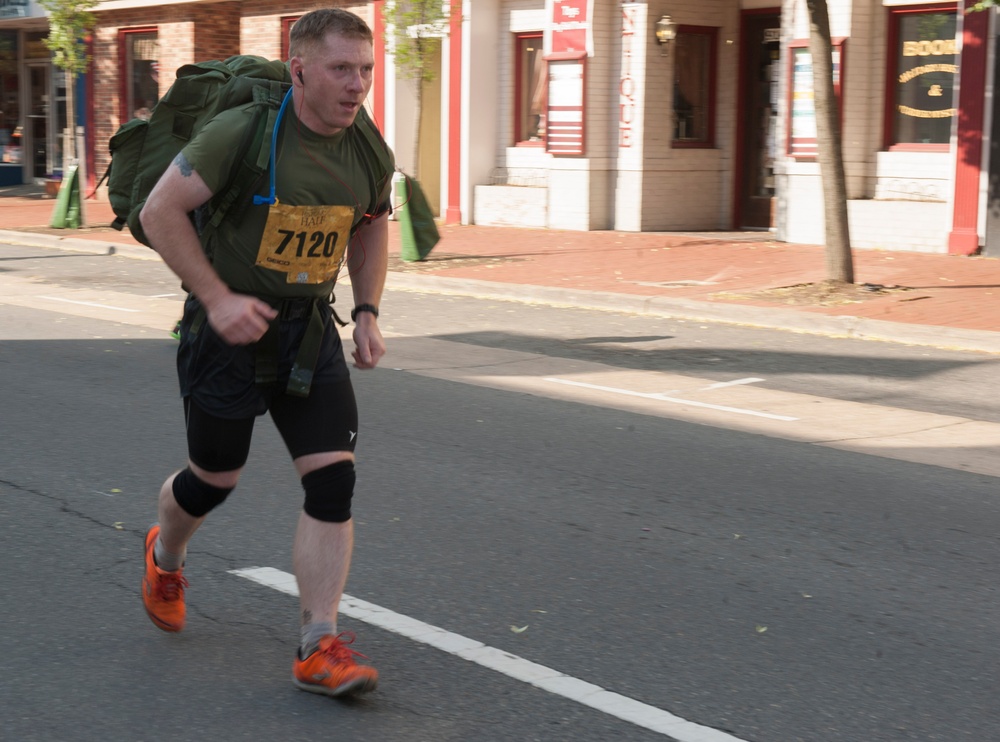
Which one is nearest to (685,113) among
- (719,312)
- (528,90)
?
(528,90)

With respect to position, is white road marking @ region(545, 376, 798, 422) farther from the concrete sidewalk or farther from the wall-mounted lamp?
the wall-mounted lamp

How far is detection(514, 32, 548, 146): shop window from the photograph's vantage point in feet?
76.9

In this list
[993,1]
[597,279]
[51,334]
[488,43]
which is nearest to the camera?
[51,334]

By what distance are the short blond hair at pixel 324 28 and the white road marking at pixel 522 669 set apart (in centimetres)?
179

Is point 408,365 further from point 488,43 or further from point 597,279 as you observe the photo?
point 488,43

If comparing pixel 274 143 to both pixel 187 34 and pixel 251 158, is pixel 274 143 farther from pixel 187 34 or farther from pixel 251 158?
pixel 187 34

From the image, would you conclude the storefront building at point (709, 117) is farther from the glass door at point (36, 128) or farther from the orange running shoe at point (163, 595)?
the orange running shoe at point (163, 595)

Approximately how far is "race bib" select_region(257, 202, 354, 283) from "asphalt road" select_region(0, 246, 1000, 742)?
115 centimetres

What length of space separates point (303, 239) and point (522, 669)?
1376 mm

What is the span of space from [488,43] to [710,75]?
12.4 ft

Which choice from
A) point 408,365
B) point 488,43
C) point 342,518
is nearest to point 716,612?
point 342,518

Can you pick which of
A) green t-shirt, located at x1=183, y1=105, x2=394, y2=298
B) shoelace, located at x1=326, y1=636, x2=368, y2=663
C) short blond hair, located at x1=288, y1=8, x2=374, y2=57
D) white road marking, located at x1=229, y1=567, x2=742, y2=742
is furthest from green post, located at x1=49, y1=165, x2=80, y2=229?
shoelace, located at x1=326, y1=636, x2=368, y2=663

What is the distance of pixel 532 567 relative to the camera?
A: 17.3ft

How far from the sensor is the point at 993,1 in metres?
12.7
